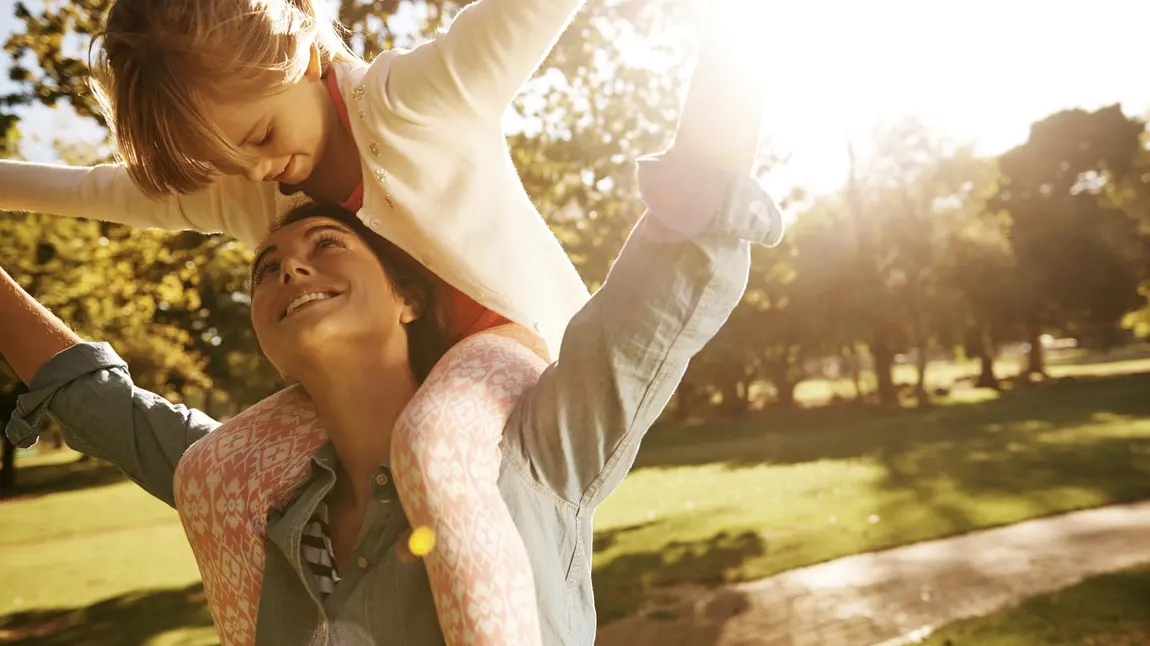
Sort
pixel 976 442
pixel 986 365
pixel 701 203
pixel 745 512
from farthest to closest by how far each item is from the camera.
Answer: pixel 986 365, pixel 976 442, pixel 745 512, pixel 701 203

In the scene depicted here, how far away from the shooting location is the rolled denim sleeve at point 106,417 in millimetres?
1950

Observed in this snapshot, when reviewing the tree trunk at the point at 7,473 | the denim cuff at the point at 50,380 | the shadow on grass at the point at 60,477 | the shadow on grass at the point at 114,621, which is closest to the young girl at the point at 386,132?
the denim cuff at the point at 50,380

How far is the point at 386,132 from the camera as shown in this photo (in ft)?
5.60

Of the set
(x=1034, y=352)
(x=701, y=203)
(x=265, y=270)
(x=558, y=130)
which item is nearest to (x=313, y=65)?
(x=265, y=270)

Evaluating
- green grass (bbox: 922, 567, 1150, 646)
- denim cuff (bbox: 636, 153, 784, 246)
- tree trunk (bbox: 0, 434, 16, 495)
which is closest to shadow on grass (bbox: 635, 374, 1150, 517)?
green grass (bbox: 922, 567, 1150, 646)

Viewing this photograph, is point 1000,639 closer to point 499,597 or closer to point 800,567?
point 800,567

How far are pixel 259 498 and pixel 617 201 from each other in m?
6.95

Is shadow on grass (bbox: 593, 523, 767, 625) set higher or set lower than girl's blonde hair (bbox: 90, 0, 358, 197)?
lower

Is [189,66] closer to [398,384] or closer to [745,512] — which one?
[398,384]

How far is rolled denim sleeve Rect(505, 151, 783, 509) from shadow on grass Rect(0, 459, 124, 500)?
1322 inches

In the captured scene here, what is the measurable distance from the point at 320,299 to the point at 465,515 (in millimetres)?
586

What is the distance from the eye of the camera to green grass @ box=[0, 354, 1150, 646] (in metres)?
9.41

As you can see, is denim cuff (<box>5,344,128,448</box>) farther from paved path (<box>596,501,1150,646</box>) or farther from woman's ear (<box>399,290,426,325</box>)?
paved path (<box>596,501,1150,646</box>)

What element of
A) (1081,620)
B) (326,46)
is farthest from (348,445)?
(1081,620)
